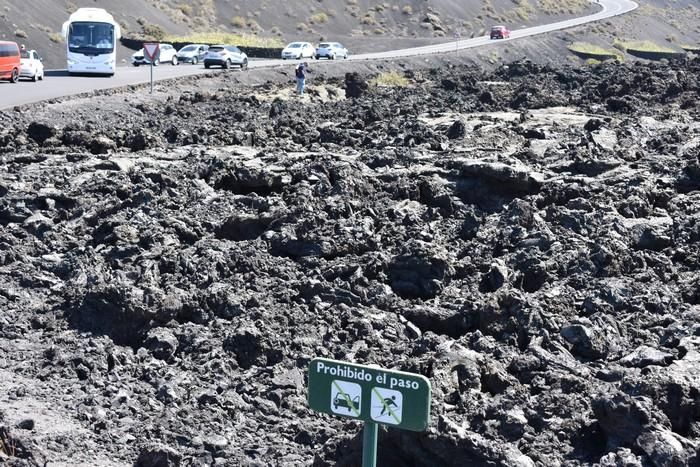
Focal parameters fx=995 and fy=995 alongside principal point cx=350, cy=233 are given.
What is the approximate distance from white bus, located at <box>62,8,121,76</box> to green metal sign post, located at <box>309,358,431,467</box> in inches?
1247

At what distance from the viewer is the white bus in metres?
34.6

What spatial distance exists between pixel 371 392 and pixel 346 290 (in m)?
7.04

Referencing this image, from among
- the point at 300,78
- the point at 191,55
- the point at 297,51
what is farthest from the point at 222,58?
the point at 300,78

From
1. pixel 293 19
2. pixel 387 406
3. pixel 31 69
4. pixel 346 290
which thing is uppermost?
pixel 387 406

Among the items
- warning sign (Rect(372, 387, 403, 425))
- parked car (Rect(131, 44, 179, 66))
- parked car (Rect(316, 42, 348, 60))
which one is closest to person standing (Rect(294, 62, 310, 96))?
parked car (Rect(131, 44, 179, 66))

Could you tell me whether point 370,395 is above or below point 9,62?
above

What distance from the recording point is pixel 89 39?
34875mm

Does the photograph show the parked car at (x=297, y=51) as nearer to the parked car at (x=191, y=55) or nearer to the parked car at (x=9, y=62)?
the parked car at (x=191, y=55)

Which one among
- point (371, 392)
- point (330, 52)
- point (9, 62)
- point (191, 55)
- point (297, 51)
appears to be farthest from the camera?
point (330, 52)

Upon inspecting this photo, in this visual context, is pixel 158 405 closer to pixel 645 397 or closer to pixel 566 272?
pixel 645 397

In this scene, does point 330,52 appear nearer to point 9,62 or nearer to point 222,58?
point 222,58

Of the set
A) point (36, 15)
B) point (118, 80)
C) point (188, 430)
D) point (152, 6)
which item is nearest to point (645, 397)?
point (188, 430)

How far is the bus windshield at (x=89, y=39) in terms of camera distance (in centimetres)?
3466

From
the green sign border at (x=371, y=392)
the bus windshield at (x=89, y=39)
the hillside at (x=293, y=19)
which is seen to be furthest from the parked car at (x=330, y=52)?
the green sign border at (x=371, y=392)
